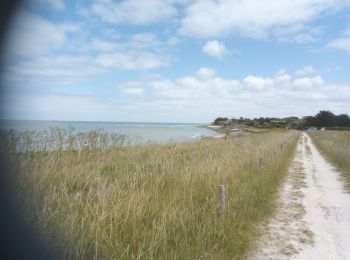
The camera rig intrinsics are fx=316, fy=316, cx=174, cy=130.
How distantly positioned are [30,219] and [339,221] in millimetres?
5327

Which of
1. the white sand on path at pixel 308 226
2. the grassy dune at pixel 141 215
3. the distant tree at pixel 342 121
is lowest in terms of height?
the white sand on path at pixel 308 226

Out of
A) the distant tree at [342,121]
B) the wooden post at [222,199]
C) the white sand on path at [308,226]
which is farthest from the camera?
the distant tree at [342,121]

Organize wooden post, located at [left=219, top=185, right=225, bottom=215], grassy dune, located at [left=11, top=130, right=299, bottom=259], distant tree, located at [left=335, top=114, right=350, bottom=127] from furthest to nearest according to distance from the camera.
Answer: distant tree, located at [left=335, top=114, right=350, bottom=127] < wooden post, located at [left=219, top=185, right=225, bottom=215] < grassy dune, located at [left=11, top=130, right=299, bottom=259]

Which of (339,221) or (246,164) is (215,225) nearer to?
(339,221)

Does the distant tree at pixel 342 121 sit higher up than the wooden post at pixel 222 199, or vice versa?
the distant tree at pixel 342 121

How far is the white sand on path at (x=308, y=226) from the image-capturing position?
443 centimetres

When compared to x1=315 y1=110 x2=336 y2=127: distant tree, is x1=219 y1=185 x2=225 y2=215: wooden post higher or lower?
lower

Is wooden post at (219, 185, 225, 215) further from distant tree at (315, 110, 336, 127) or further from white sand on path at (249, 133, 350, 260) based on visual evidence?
distant tree at (315, 110, 336, 127)

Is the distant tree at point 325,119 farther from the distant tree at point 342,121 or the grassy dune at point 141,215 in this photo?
the grassy dune at point 141,215

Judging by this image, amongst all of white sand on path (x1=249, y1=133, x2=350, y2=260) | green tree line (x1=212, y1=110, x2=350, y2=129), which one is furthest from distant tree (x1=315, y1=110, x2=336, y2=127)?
white sand on path (x1=249, y1=133, x2=350, y2=260)

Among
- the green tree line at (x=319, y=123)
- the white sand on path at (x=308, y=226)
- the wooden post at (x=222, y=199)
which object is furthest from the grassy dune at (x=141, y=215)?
the green tree line at (x=319, y=123)

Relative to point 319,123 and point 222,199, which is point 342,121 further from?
point 222,199

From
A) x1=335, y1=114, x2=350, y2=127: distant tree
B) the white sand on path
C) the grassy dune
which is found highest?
x1=335, y1=114, x2=350, y2=127: distant tree

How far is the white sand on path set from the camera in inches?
174
